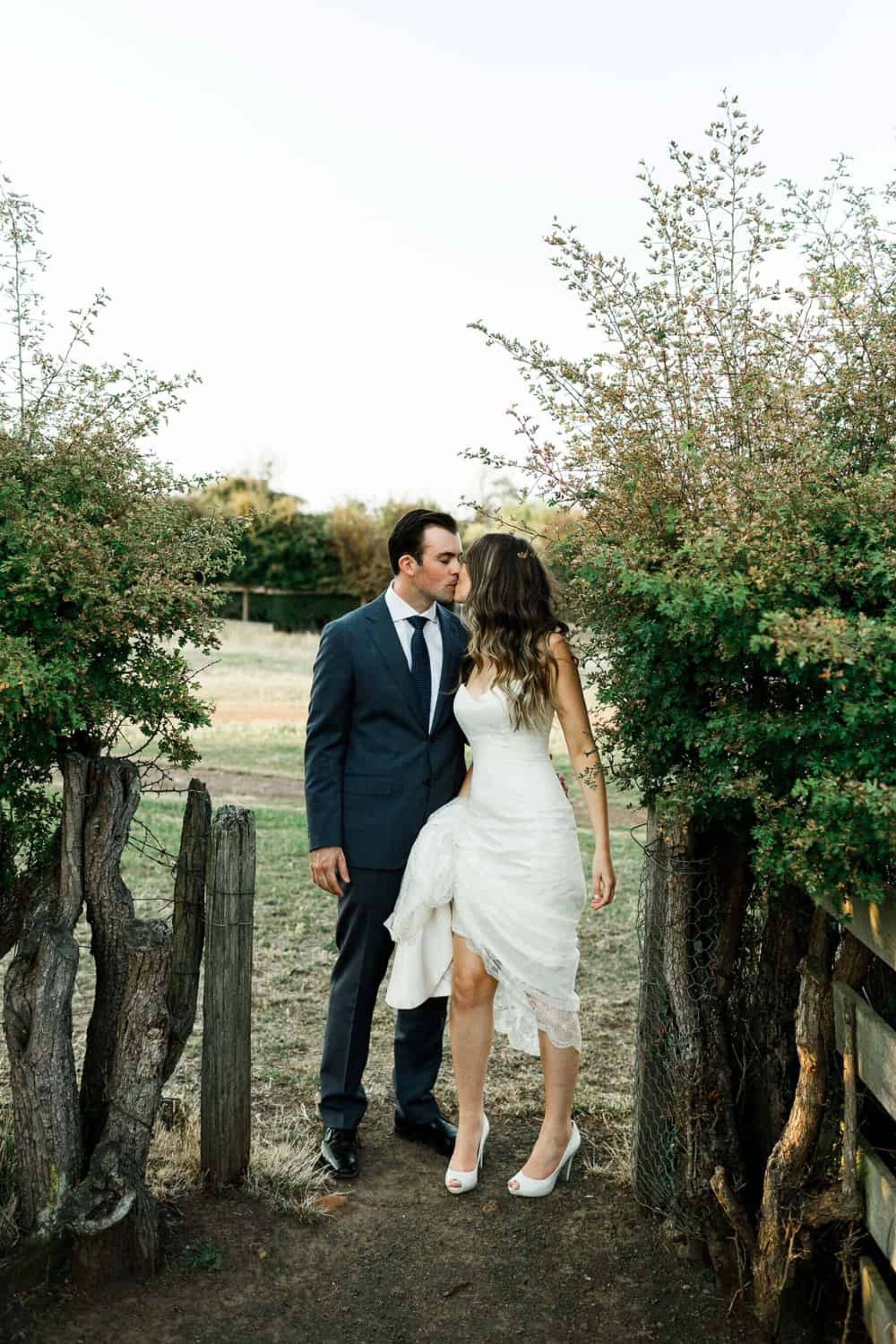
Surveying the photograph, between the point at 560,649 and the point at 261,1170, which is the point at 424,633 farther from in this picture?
the point at 261,1170

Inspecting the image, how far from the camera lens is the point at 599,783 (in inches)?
147

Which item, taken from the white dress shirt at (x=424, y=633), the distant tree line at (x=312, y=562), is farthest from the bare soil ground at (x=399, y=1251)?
the distant tree line at (x=312, y=562)

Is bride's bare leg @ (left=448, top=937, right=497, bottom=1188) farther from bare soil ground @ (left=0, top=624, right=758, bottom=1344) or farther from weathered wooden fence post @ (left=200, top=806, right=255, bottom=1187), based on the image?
weathered wooden fence post @ (left=200, top=806, right=255, bottom=1187)

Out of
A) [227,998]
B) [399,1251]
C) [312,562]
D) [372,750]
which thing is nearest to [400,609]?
[372,750]

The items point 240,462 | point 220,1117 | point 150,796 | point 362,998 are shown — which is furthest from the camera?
point 240,462

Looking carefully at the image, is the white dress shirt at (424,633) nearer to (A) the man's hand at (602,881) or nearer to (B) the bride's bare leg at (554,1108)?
(A) the man's hand at (602,881)

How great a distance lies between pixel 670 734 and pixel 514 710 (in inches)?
35.5

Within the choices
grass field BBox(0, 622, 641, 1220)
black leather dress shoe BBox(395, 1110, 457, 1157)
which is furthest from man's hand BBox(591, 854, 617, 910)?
black leather dress shoe BBox(395, 1110, 457, 1157)

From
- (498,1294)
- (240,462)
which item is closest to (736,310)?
(498,1294)

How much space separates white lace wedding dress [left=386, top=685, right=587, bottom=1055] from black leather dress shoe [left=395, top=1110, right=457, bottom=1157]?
2.06ft

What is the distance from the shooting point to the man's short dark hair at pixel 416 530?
4.46m

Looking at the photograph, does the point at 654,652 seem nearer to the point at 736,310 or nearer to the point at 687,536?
the point at 687,536

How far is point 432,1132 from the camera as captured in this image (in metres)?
4.58

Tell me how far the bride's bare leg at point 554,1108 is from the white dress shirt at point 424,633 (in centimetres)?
127
